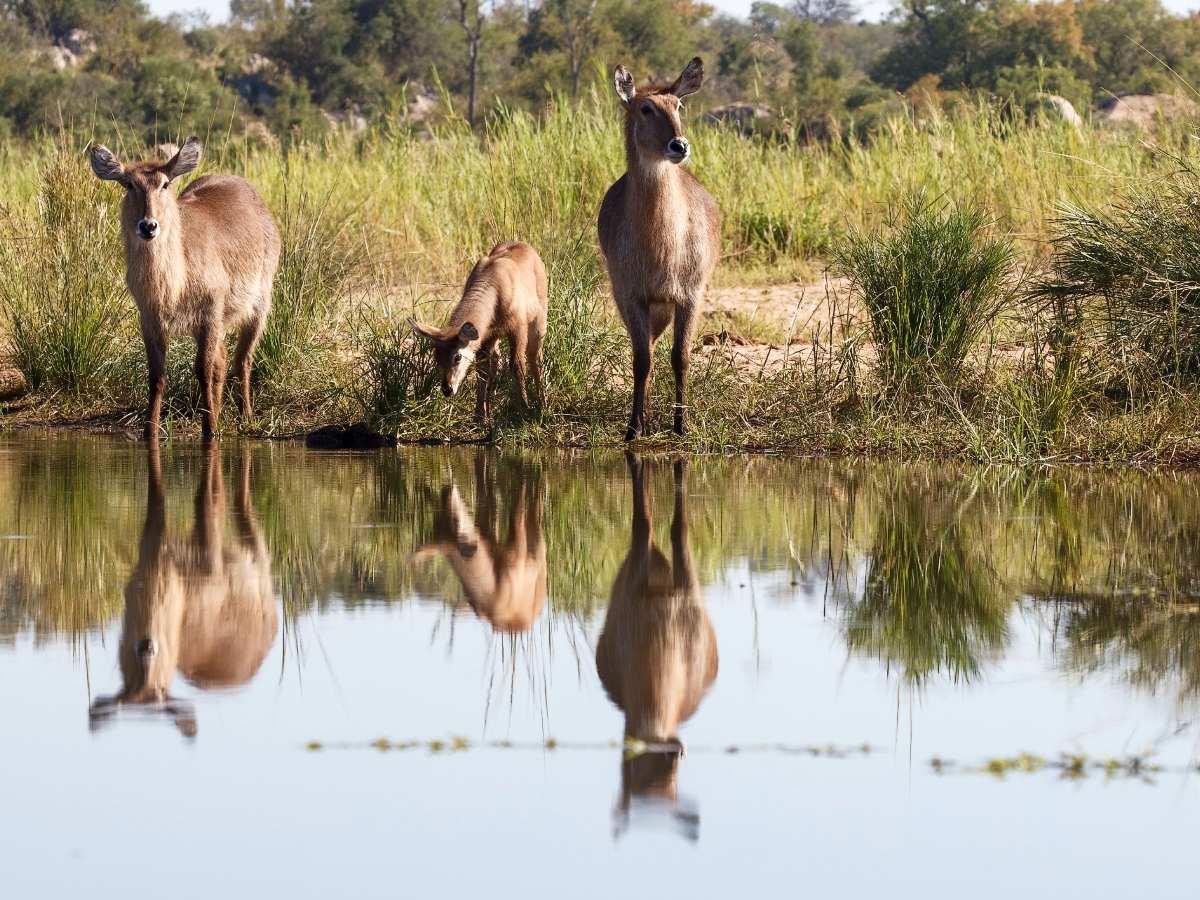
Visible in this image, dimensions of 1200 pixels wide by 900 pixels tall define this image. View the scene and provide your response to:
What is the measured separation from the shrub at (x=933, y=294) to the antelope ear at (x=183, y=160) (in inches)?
138

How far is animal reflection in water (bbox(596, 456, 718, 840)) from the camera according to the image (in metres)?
3.59

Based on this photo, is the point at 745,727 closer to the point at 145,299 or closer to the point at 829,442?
the point at 829,442

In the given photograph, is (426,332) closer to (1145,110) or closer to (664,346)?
(664,346)

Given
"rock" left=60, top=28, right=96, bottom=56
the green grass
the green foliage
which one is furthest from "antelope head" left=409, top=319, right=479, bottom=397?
"rock" left=60, top=28, right=96, bottom=56

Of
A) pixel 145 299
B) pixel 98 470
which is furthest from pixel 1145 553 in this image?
pixel 145 299

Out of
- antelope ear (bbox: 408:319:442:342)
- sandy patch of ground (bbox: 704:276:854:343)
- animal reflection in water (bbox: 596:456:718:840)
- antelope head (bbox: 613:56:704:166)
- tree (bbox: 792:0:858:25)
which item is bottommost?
Answer: animal reflection in water (bbox: 596:456:718:840)

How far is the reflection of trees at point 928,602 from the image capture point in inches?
183

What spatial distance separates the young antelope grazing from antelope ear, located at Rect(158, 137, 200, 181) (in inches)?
60.0

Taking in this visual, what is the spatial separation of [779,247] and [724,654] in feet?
33.0

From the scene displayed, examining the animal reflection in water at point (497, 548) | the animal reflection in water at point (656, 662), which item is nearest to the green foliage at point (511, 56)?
the animal reflection in water at point (497, 548)

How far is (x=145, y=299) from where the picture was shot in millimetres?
9203

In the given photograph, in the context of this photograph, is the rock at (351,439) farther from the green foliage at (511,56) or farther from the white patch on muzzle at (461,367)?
the green foliage at (511,56)

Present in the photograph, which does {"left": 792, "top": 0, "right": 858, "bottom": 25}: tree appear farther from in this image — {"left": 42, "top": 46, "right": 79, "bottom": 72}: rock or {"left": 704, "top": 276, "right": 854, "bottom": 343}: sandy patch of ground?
{"left": 704, "top": 276, "right": 854, "bottom": 343}: sandy patch of ground

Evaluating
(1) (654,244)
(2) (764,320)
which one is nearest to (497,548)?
(1) (654,244)
